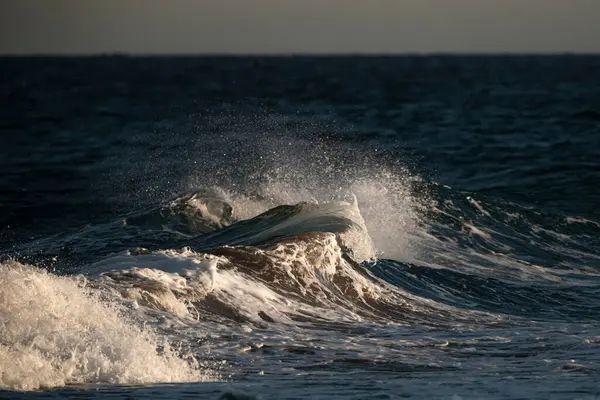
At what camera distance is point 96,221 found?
58.7ft

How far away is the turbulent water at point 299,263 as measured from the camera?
8047 mm

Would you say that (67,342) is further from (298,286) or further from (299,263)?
(299,263)

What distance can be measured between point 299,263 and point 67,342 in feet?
14.3

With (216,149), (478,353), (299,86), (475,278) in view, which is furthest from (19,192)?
(299,86)

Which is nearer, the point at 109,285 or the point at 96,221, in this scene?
the point at 109,285

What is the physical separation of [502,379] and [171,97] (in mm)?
45762

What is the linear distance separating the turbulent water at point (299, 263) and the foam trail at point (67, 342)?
0.02 meters

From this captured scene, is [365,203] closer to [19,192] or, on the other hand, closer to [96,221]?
[96,221]

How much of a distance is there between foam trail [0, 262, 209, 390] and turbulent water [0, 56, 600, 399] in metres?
0.02

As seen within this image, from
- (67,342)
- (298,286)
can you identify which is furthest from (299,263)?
(67,342)

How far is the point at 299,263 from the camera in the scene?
12102mm

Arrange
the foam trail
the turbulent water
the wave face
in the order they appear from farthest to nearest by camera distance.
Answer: the wave face < the turbulent water < the foam trail

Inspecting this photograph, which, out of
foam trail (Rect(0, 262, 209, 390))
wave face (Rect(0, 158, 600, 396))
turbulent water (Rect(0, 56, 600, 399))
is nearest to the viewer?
foam trail (Rect(0, 262, 209, 390))

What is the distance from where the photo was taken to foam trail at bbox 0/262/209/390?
7.64m
